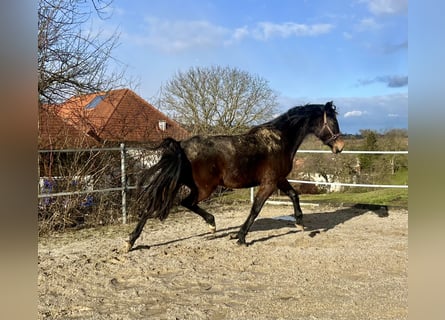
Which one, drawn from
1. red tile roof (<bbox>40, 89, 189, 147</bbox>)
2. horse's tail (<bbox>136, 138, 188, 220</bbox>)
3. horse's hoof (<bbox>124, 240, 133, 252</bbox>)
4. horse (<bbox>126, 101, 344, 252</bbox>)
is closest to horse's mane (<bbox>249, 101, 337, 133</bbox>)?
horse (<bbox>126, 101, 344, 252</bbox>)

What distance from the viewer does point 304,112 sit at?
218 inches

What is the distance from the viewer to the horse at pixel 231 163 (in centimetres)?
444

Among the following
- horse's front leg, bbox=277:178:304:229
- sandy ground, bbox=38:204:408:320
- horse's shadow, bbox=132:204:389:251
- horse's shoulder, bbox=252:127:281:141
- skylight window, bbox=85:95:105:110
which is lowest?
sandy ground, bbox=38:204:408:320

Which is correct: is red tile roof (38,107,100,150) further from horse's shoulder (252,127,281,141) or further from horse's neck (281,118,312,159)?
horse's neck (281,118,312,159)

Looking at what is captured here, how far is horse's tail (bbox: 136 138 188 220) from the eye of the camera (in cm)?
439

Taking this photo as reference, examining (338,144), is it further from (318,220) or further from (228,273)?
(228,273)

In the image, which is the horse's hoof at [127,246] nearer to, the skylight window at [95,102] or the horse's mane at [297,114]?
the horse's mane at [297,114]

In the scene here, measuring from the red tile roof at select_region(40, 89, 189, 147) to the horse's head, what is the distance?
12.5ft

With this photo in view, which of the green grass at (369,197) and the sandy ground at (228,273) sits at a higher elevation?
the green grass at (369,197)

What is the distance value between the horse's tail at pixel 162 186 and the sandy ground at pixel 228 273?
51 cm

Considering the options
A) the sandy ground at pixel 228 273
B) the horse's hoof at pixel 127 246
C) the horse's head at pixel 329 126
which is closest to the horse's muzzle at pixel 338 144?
the horse's head at pixel 329 126

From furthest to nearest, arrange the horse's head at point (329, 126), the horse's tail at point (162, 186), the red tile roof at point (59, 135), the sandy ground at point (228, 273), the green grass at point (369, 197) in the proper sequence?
the green grass at point (369, 197)
the red tile roof at point (59, 135)
the horse's head at point (329, 126)
the horse's tail at point (162, 186)
the sandy ground at point (228, 273)
